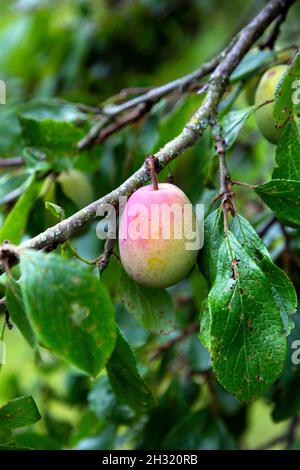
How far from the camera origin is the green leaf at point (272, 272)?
0.76m

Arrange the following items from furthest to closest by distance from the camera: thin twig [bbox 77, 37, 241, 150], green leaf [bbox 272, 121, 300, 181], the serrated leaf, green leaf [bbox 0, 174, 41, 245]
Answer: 1. thin twig [bbox 77, 37, 241, 150]
2. green leaf [bbox 0, 174, 41, 245]
3. green leaf [bbox 272, 121, 300, 181]
4. the serrated leaf

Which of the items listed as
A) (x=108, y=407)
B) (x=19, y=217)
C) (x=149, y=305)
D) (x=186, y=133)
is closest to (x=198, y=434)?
(x=108, y=407)

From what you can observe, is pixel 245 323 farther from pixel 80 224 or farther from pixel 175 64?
pixel 175 64

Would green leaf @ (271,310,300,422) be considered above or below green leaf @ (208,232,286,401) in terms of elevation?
below

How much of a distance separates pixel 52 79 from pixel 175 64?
403 mm

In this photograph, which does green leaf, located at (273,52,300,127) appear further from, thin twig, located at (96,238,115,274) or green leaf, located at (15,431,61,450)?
green leaf, located at (15,431,61,450)

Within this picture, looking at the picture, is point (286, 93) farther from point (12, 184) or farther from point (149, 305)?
point (12, 184)

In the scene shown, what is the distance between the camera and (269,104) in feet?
3.06

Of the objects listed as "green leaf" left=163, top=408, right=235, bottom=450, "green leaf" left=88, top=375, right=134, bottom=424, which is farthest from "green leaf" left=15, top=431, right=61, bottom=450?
"green leaf" left=163, top=408, right=235, bottom=450

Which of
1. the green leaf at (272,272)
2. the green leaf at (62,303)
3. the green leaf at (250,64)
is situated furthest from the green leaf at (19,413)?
the green leaf at (250,64)

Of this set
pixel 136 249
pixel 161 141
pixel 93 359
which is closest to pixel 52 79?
pixel 161 141

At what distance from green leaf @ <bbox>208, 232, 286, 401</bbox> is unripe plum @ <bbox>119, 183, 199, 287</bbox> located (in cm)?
7

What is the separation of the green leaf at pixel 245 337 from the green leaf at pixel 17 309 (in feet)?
0.66

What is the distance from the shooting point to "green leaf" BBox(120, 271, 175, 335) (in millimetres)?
915
